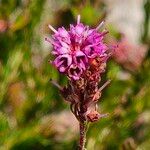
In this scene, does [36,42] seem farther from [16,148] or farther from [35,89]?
[16,148]

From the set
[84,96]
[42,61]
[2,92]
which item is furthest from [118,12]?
[84,96]

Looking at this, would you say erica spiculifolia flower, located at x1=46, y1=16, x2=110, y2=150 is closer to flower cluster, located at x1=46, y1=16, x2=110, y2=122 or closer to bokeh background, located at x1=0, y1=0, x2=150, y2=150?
flower cluster, located at x1=46, y1=16, x2=110, y2=122

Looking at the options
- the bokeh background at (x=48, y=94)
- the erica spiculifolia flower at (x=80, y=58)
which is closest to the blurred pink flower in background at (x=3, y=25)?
the bokeh background at (x=48, y=94)

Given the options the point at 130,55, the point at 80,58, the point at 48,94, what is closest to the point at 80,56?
the point at 80,58

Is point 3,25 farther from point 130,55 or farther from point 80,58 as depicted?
point 80,58

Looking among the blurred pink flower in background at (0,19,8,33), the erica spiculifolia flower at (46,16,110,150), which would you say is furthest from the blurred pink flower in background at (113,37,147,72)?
the erica spiculifolia flower at (46,16,110,150)

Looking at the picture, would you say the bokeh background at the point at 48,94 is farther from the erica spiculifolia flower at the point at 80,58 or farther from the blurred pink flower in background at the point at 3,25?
the erica spiculifolia flower at the point at 80,58

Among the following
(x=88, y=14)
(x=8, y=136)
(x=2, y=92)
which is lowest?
(x=8, y=136)
